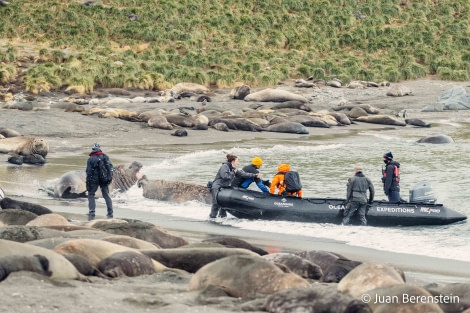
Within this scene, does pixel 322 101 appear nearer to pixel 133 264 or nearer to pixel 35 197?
pixel 35 197

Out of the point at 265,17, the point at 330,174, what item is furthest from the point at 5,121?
the point at 265,17

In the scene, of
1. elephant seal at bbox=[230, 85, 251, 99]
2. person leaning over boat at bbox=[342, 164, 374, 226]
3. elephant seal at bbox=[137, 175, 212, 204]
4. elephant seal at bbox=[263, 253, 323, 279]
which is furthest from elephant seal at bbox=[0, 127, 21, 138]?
elephant seal at bbox=[263, 253, 323, 279]

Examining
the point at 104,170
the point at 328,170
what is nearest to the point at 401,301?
the point at 104,170

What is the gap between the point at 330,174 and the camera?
22625 mm

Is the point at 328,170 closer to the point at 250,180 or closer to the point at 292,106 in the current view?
the point at 250,180

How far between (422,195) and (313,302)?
9.60 m

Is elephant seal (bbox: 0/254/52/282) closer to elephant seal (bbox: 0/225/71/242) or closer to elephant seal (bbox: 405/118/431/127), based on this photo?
elephant seal (bbox: 0/225/71/242)

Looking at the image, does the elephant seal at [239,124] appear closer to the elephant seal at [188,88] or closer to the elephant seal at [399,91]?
the elephant seal at [188,88]

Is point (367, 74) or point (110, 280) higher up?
point (367, 74)

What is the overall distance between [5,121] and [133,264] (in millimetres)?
19848

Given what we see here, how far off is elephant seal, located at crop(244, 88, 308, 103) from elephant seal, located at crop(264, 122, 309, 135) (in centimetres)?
707

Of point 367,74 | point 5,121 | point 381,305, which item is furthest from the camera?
point 367,74

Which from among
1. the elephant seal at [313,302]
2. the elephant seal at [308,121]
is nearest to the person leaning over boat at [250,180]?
the elephant seal at [313,302]

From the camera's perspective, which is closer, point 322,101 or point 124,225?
point 124,225
